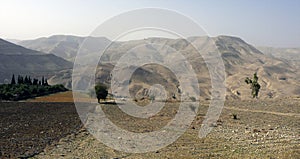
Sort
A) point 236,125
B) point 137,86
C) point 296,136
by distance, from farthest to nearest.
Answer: point 137,86, point 236,125, point 296,136

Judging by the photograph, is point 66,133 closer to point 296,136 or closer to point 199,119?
point 199,119

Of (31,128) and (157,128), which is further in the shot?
(157,128)

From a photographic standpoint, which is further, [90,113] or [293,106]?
[293,106]

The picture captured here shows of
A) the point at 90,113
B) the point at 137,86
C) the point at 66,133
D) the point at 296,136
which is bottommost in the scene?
the point at 137,86

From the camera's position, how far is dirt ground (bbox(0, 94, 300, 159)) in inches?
909

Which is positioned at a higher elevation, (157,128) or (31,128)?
(157,128)

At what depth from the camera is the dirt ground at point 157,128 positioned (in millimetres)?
23094

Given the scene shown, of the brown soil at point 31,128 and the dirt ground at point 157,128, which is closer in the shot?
the dirt ground at point 157,128

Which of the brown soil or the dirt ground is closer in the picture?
the dirt ground

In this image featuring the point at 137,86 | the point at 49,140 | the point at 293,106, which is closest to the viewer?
the point at 49,140

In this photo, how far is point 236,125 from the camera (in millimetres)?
36219

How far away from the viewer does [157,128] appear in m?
34.7

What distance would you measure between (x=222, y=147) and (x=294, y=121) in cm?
1726

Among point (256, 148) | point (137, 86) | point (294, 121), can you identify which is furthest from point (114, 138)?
→ point (137, 86)
